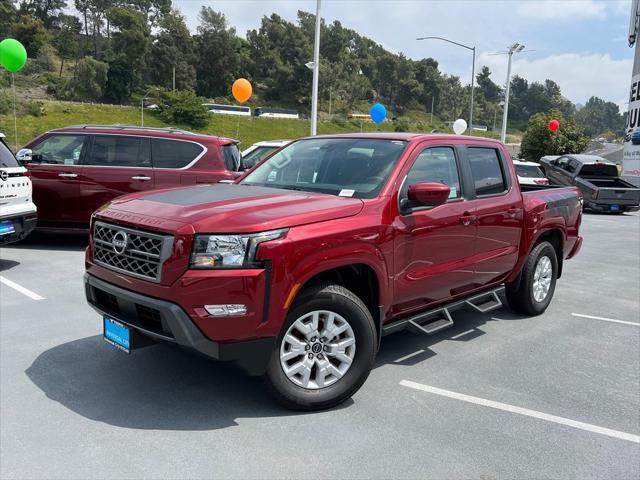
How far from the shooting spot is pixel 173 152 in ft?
29.8

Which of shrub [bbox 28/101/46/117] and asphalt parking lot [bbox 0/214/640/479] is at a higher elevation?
shrub [bbox 28/101/46/117]

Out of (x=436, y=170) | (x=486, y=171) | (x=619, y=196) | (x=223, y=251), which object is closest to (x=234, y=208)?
(x=223, y=251)

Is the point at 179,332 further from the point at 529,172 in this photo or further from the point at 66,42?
the point at 66,42

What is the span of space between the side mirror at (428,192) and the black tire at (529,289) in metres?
2.25

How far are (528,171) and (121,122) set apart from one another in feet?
136

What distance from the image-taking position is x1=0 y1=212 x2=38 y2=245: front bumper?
7.10 metres

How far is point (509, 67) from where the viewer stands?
114 ft

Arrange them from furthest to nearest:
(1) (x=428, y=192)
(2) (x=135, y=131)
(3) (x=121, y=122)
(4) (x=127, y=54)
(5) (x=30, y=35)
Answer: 1. (4) (x=127, y=54)
2. (5) (x=30, y=35)
3. (3) (x=121, y=122)
4. (2) (x=135, y=131)
5. (1) (x=428, y=192)

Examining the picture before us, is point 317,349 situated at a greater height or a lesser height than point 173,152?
lesser

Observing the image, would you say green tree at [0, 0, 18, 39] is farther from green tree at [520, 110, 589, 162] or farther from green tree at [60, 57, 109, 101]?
green tree at [520, 110, 589, 162]

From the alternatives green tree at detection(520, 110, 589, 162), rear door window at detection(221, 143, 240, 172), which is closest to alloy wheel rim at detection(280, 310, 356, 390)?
rear door window at detection(221, 143, 240, 172)

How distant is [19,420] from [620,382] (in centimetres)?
425

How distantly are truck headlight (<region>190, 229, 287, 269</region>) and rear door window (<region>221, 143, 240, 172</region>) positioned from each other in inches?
242

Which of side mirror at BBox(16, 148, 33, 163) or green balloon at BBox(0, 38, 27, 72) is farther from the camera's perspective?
green balloon at BBox(0, 38, 27, 72)
